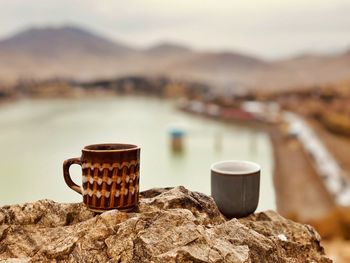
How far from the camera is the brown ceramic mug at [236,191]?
90.0 inches

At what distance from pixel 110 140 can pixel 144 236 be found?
27086mm

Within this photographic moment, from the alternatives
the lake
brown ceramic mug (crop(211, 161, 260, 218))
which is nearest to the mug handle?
brown ceramic mug (crop(211, 161, 260, 218))

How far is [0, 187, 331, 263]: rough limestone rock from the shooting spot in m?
1.62

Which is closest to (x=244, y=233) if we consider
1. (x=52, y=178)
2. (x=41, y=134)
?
(x=52, y=178)

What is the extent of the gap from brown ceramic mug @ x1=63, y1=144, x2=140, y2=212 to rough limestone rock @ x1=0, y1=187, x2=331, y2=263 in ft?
0.26

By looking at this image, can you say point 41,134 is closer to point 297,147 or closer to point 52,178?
point 52,178

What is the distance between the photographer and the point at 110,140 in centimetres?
2834

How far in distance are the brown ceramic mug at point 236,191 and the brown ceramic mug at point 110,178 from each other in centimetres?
61

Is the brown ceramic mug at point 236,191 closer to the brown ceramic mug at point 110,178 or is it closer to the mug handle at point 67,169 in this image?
the brown ceramic mug at point 110,178

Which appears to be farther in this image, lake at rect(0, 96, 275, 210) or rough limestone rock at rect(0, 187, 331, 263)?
lake at rect(0, 96, 275, 210)

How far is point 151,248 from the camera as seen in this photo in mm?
1594

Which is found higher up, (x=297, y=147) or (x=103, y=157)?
(x=103, y=157)

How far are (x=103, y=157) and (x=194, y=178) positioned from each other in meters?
16.4

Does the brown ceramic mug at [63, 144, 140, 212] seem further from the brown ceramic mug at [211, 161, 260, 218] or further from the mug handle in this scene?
the brown ceramic mug at [211, 161, 260, 218]
